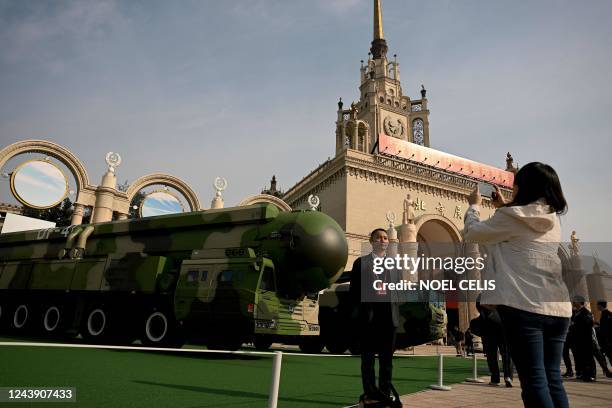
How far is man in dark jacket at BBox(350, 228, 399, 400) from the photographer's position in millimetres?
4391

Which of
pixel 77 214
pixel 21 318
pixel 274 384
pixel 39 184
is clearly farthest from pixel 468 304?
pixel 274 384

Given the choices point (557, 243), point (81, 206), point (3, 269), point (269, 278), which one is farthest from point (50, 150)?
point (557, 243)

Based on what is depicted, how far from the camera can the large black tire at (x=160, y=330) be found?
9.89 metres

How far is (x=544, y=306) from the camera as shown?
257cm

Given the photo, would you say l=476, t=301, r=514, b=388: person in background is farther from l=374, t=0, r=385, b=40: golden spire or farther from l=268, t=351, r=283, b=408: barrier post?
l=374, t=0, r=385, b=40: golden spire

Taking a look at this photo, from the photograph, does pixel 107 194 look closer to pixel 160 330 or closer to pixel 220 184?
pixel 220 184

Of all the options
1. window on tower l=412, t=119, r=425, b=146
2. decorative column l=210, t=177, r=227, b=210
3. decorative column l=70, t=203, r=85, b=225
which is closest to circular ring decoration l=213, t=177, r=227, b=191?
decorative column l=210, t=177, r=227, b=210

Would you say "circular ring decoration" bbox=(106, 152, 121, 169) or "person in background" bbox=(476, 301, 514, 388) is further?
Answer: "circular ring decoration" bbox=(106, 152, 121, 169)

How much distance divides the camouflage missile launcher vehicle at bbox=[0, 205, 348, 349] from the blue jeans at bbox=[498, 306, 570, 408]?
686 centimetres

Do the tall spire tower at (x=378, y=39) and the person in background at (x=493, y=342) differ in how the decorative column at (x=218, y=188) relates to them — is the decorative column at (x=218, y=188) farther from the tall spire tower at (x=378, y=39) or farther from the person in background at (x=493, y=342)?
the tall spire tower at (x=378, y=39)

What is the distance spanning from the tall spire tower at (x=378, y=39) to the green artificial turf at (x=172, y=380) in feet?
191

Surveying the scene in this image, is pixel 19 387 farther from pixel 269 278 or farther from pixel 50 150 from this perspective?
pixel 50 150

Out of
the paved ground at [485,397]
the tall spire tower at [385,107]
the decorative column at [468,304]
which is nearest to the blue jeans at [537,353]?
the paved ground at [485,397]

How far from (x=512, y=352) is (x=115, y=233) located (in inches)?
487
